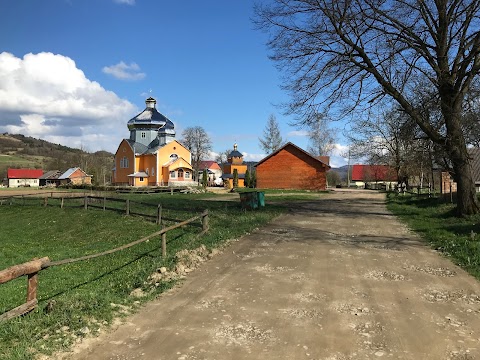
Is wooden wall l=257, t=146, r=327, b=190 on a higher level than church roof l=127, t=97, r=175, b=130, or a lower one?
lower

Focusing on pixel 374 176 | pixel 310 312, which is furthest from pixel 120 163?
pixel 310 312

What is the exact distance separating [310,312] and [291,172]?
154 feet

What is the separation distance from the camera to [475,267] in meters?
8.52

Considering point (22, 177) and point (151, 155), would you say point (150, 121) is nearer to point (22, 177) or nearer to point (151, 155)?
point (151, 155)

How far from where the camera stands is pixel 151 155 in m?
60.8

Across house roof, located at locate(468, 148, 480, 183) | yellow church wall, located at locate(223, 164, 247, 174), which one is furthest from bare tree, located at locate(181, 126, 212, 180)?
house roof, located at locate(468, 148, 480, 183)

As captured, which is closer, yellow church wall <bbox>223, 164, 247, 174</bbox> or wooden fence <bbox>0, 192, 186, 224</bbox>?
wooden fence <bbox>0, 192, 186, 224</bbox>

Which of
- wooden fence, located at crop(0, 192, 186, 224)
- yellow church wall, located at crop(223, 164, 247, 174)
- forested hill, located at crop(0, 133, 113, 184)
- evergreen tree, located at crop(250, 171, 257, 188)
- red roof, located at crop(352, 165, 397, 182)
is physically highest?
forested hill, located at crop(0, 133, 113, 184)

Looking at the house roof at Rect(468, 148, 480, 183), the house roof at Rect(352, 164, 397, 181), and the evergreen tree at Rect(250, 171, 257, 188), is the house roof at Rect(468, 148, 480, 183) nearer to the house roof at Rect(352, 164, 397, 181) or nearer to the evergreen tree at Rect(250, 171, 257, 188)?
the house roof at Rect(352, 164, 397, 181)

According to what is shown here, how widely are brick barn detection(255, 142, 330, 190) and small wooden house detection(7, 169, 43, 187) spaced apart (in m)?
85.7

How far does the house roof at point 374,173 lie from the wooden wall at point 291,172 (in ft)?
31.0

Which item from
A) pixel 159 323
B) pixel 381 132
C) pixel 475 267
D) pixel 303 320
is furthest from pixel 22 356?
pixel 381 132

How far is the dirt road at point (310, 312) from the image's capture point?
472 centimetres

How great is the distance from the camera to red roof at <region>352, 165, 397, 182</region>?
214 feet
